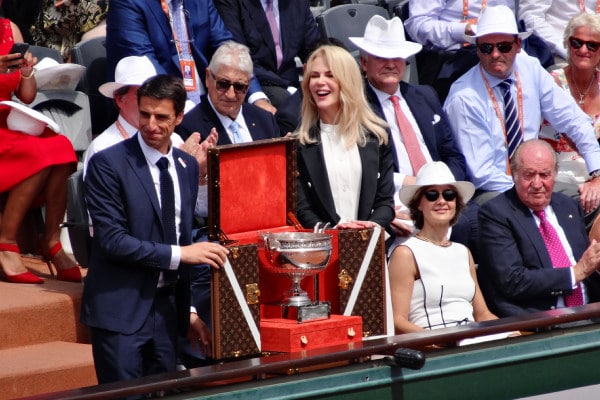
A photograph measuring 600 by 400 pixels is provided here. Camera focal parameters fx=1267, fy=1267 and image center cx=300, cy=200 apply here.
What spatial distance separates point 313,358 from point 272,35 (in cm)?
355

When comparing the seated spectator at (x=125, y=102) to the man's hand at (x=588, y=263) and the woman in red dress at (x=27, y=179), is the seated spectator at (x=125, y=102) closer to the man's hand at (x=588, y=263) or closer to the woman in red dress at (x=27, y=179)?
the woman in red dress at (x=27, y=179)

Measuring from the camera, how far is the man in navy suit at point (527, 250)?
5879 mm

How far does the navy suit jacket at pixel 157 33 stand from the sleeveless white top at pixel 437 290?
5.96ft

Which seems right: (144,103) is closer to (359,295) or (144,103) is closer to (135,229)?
(135,229)

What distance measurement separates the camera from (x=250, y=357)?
486 centimetres

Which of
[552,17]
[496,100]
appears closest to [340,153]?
[496,100]

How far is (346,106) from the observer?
5902 millimetres

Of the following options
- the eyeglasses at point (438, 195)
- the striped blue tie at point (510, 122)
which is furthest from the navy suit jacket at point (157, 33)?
the eyeglasses at point (438, 195)

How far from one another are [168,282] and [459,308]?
1406 mm

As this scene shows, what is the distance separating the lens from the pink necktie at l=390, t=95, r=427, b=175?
6609mm

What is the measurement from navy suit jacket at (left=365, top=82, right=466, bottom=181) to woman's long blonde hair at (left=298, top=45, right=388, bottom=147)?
0.70m

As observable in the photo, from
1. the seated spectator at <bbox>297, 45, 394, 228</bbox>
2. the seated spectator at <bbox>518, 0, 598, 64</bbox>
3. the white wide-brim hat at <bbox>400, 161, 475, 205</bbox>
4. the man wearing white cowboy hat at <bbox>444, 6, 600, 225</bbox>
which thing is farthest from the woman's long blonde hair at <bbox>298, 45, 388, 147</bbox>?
the seated spectator at <bbox>518, 0, 598, 64</bbox>

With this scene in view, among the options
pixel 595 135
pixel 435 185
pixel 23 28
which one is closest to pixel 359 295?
pixel 435 185

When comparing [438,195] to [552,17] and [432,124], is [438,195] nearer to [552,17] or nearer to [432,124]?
[432,124]
